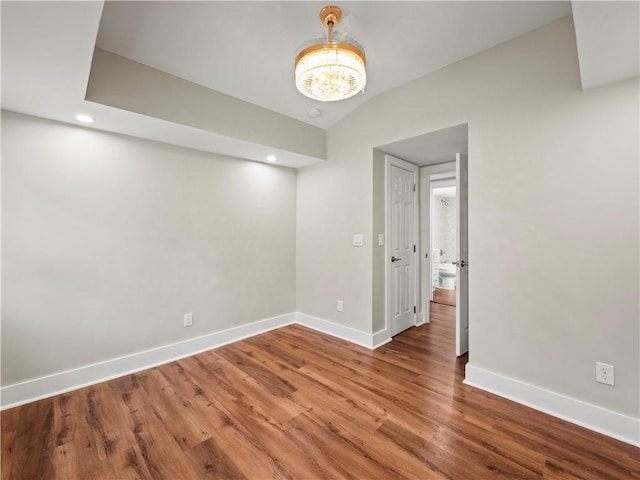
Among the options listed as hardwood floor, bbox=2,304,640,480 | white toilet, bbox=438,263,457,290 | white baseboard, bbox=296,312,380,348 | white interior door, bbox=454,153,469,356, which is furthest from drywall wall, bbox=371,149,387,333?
white toilet, bbox=438,263,457,290

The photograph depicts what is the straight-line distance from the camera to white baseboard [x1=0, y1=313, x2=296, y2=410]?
2.12 meters

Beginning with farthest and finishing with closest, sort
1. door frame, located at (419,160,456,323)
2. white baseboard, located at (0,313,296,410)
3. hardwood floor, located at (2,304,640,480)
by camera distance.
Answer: door frame, located at (419,160,456,323)
white baseboard, located at (0,313,296,410)
hardwood floor, located at (2,304,640,480)

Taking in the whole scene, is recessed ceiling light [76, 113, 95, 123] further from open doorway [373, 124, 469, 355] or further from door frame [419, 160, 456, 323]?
door frame [419, 160, 456, 323]

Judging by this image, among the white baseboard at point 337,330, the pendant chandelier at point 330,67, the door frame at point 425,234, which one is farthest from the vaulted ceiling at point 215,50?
the white baseboard at point 337,330

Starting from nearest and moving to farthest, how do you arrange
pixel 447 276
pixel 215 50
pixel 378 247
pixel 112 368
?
pixel 215 50 → pixel 112 368 → pixel 378 247 → pixel 447 276

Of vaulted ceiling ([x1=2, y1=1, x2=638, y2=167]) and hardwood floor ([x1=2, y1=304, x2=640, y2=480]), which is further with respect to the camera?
hardwood floor ([x1=2, y1=304, x2=640, y2=480])

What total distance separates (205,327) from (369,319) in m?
1.87

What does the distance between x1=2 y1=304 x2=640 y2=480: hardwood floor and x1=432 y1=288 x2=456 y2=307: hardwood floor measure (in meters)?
2.77

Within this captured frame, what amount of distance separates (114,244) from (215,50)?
1.91 metres

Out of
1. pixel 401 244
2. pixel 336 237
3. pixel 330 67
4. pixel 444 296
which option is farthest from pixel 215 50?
pixel 444 296

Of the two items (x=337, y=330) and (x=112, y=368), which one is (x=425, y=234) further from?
(x=112, y=368)

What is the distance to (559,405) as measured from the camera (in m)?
1.96

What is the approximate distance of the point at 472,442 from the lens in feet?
5.64

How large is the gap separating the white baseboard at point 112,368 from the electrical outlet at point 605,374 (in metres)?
3.18
